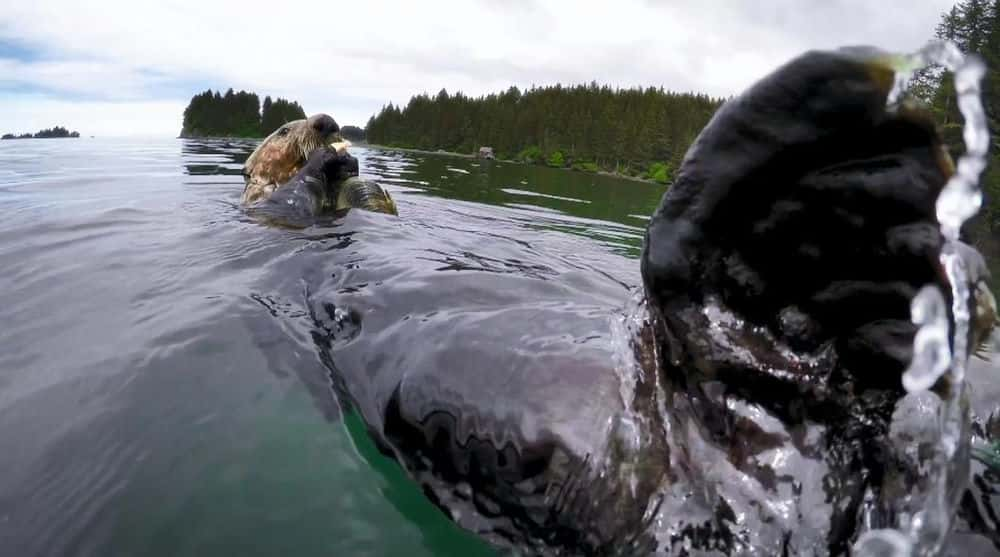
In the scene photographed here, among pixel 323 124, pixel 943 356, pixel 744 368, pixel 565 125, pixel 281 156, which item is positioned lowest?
pixel 744 368

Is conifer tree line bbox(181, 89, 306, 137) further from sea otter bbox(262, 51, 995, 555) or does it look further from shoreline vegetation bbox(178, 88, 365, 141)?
sea otter bbox(262, 51, 995, 555)

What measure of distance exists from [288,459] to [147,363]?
88 centimetres

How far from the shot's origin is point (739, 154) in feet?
3.48

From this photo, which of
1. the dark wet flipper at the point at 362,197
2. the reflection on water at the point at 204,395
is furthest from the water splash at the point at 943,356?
the dark wet flipper at the point at 362,197

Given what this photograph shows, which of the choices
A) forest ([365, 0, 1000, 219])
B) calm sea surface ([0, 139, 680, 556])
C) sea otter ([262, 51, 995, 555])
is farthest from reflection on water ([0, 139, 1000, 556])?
forest ([365, 0, 1000, 219])

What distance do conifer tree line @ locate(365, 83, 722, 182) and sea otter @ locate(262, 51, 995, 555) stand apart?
1454 inches

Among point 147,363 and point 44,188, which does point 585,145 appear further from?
point 147,363

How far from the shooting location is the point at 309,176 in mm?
4641

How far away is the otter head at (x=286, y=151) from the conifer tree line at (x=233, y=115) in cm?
6198

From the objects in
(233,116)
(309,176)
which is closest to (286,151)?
(309,176)

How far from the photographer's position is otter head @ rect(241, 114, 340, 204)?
5379 mm

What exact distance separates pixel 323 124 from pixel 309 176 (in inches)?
36.4

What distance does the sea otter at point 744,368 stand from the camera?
3.14ft

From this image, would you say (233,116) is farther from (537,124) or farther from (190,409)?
(190,409)
